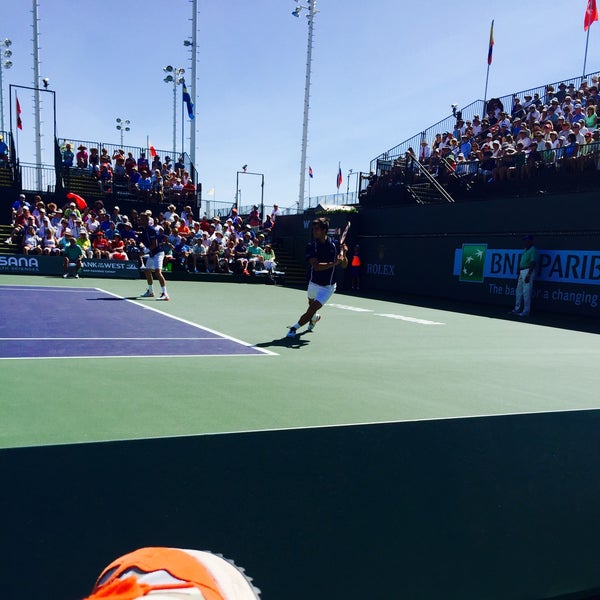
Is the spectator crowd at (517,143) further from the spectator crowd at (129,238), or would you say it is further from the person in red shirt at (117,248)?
the person in red shirt at (117,248)

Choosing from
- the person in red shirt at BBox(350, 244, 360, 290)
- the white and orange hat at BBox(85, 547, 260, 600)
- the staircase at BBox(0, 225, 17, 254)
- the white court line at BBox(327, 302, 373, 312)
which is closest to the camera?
the white and orange hat at BBox(85, 547, 260, 600)

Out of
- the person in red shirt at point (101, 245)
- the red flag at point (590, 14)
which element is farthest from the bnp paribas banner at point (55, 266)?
the red flag at point (590, 14)

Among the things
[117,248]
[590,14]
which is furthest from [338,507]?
[590,14]

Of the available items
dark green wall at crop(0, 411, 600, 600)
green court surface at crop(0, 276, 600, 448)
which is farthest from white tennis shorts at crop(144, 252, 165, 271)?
dark green wall at crop(0, 411, 600, 600)

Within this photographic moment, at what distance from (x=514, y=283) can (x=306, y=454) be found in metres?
14.4

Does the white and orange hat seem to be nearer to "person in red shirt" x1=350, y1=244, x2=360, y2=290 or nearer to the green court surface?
the green court surface

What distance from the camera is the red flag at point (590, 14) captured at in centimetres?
2544

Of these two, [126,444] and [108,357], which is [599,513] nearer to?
[126,444]

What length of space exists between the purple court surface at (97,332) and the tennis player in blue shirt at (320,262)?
1.36 metres

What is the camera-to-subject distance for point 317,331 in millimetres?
9391

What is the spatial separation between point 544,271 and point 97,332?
12.2m

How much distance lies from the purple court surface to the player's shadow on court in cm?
29

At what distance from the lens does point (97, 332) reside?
8047mm

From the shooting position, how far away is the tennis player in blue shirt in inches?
319
